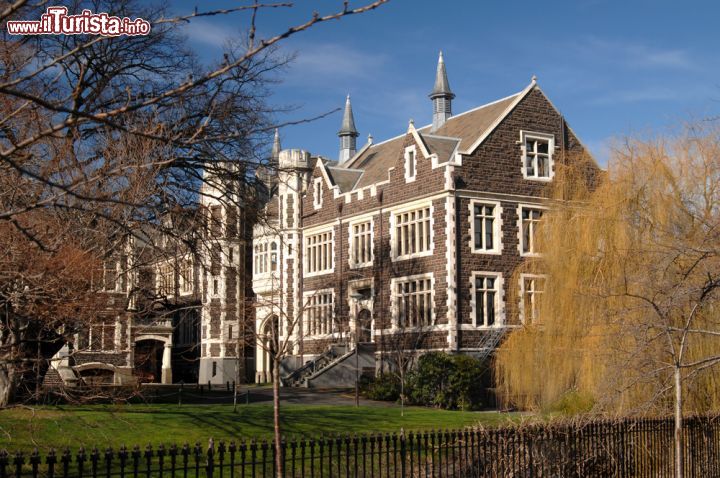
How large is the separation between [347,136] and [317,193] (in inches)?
428

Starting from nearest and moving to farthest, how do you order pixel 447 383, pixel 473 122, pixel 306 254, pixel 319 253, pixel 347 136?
1. pixel 447 383
2. pixel 473 122
3. pixel 319 253
4. pixel 306 254
5. pixel 347 136

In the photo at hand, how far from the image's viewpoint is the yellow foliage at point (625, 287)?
51.1ft

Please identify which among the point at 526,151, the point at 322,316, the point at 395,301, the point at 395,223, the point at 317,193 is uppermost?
the point at 526,151

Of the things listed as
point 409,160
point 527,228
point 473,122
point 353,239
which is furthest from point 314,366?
point 473,122

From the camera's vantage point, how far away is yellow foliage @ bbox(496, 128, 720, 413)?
1559 cm

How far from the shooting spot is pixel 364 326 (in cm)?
3644

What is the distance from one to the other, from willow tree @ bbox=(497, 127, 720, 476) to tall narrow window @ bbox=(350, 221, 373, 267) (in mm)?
12141

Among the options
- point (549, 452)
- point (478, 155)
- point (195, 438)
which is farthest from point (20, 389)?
point (478, 155)

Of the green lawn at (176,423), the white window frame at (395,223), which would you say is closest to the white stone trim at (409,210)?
the white window frame at (395,223)

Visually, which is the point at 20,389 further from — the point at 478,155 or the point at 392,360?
the point at 478,155

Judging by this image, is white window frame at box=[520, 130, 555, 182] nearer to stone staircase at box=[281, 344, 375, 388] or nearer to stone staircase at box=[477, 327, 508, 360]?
stone staircase at box=[477, 327, 508, 360]

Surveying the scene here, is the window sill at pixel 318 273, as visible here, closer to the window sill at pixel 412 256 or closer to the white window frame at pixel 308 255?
the white window frame at pixel 308 255

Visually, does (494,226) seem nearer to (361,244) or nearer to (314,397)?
(361,244)

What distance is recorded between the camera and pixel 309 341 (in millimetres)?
39406
